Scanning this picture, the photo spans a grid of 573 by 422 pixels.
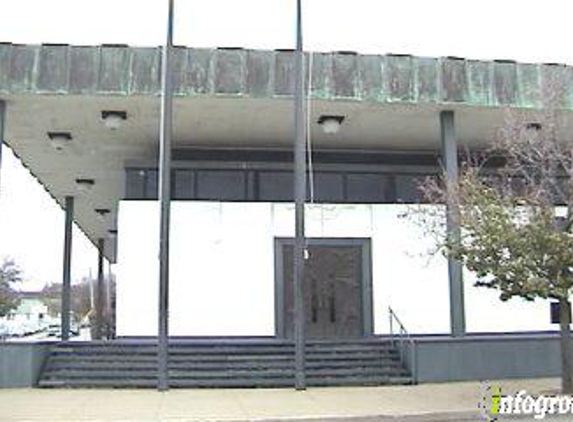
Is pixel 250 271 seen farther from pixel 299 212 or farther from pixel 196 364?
pixel 299 212

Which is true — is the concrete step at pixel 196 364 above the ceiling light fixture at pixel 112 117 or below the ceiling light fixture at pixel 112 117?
below

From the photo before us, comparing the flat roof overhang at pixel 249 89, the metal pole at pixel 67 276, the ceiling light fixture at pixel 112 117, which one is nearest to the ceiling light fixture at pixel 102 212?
the metal pole at pixel 67 276

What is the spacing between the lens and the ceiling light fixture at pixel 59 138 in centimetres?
2241

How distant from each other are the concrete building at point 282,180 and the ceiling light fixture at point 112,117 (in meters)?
0.08

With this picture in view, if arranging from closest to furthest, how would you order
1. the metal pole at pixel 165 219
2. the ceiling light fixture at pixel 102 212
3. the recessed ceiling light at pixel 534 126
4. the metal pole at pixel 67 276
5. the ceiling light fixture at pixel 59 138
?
the metal pole at pixel 165 219 < the recessed ceiling light at pixel 534 126 < the ceiling light fixture at pixel 59 138 < the metal pole at pixel 67 276 < the ceiling light fixture at pixel 102 212

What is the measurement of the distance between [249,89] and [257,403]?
746cm

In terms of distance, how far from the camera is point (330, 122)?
2055cm

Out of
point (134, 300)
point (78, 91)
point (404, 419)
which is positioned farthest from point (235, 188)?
point (404, 419)

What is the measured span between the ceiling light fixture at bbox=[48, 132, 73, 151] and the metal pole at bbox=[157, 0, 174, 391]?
5.52 m

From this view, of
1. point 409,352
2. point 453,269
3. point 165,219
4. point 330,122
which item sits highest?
point 330,122

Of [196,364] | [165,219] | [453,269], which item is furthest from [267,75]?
[196,364]

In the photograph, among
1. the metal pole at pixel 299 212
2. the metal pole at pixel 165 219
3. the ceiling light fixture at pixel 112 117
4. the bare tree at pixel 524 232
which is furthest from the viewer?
the ceiling light fixture at pixel 112 117

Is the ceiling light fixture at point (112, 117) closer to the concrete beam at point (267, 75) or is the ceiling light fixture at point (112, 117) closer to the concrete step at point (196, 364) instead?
the concrete beam at point (267, 75)

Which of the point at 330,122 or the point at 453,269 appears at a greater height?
the point at 330,122
